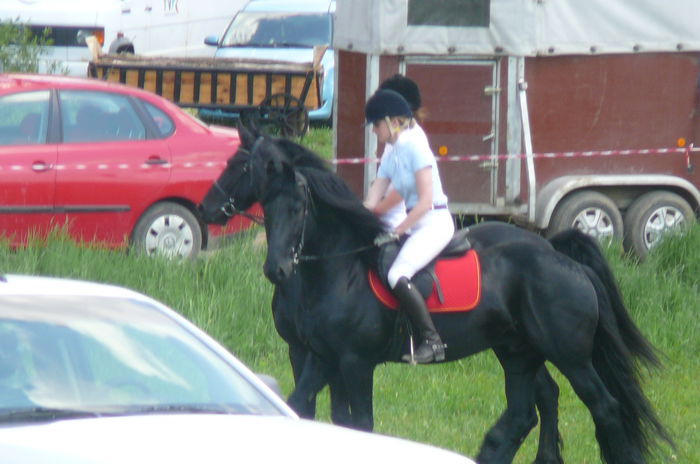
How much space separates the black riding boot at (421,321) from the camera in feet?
23.4

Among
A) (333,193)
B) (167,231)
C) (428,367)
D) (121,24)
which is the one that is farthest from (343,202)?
(121,24)

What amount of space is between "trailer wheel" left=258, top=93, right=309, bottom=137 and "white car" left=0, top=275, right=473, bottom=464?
1357 cm

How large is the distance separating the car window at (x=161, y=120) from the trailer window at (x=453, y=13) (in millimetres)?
2583

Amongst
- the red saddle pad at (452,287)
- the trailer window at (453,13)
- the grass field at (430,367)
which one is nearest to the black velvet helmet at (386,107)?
the red saddle pad at (452,287)

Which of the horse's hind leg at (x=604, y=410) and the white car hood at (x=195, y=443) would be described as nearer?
the white car hood at (x=195, y=443)

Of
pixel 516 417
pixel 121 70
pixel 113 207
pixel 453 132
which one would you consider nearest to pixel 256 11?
pixel 121 70

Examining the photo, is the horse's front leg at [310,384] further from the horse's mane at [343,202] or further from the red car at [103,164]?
the red car at [103,164]

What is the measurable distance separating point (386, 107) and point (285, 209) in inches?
33.1

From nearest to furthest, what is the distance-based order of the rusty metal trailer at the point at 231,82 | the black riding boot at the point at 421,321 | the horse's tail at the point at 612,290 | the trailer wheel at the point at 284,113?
the black riding boot at the point at 421,321 → the horse's tail at the point at 612,290 → the trailer wheel at the point at 284,113 → the rusty metal trailer at the point at 231,82

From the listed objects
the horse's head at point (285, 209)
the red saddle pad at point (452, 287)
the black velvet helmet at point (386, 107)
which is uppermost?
the black velvet helmet at point (386, 107)

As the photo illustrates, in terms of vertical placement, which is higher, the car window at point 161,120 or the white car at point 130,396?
the car window at point 161,120

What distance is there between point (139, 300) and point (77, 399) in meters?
0.71

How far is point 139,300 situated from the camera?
5262mm

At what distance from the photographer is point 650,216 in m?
13.2
